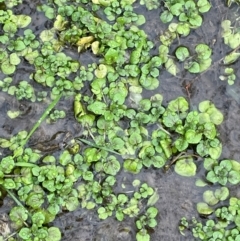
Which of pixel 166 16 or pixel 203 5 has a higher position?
pixel 203 5

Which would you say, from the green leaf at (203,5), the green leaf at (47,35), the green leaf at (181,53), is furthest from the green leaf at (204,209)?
the green leaf at (47,35)

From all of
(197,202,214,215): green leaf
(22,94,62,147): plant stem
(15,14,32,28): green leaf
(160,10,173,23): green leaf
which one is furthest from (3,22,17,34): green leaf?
(197,202,214,215): green leaf

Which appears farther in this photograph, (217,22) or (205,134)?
(217,22)

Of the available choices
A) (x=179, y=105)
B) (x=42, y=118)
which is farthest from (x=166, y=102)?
(x=42, y=118)

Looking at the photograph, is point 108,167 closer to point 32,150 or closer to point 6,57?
point 32,150

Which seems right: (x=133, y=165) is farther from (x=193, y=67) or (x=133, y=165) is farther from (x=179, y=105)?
(x=193, y=67)

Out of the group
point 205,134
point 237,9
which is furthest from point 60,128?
point 237,9
